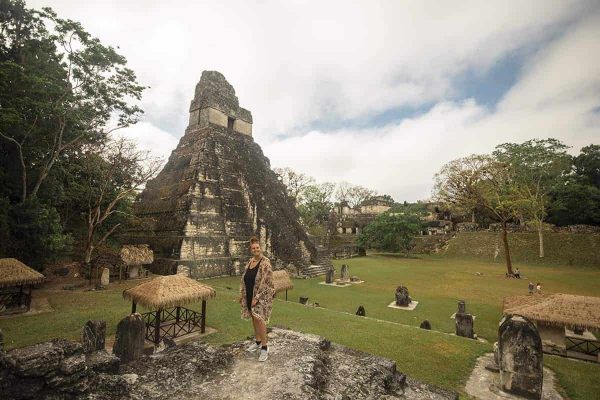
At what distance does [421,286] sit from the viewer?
1781 centimetres

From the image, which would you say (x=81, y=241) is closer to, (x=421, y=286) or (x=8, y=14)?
(x=8, y=14)

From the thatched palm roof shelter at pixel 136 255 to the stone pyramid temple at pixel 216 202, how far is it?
836mm

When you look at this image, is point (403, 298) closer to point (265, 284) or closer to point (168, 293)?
point (168, 293)

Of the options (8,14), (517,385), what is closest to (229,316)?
(517,385)

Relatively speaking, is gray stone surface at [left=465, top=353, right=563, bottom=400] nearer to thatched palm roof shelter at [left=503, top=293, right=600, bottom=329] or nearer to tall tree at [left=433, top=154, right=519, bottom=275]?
thatched palm roof shelter at [left=503, top=293, right=600, bottom=329]

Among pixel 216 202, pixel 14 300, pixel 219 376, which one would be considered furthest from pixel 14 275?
pixel 216 202

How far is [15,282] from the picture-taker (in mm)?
8938

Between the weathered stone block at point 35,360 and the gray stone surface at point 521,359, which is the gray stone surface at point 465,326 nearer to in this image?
the gray stone surface at point 521,359

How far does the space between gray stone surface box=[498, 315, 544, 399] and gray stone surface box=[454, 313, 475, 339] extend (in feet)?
11.9

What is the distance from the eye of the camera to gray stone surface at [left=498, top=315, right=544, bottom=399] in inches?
210

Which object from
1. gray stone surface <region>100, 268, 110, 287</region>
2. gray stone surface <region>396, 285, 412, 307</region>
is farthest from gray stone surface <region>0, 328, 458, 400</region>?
gray stone surface <region>100, 268, 110, 287</region>

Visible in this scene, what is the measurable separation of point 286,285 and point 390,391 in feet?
28.8

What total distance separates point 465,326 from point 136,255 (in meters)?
16.0

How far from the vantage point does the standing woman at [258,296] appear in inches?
175
